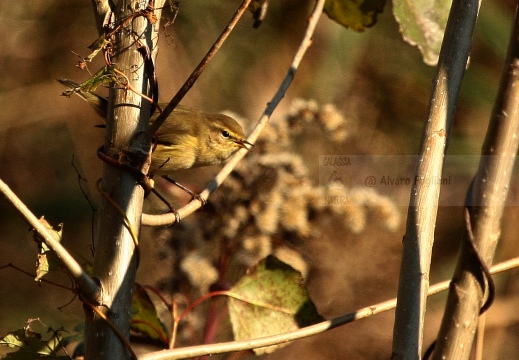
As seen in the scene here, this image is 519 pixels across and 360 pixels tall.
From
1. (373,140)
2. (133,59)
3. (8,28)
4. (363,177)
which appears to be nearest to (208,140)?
(363,177)

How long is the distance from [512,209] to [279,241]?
1.69 metres

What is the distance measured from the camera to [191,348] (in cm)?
117

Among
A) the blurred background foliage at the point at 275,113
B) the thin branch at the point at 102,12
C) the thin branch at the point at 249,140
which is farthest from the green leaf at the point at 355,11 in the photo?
the blurred background foliage at the point at 275,113

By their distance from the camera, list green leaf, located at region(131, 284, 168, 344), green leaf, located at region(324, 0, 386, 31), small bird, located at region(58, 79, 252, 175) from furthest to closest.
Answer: small bird, located at region(58, 79, 252, 175) → green leaf, located at region(324, 0, 386, 31) → green leaf, located at region(131, 284, 168, 344)

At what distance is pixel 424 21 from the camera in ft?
5.36

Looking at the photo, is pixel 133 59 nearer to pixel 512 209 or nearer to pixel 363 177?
pixel 363 177

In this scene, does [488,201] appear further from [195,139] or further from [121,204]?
[195,139]

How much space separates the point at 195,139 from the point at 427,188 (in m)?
1.47

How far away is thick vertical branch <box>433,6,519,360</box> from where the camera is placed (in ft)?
4.38

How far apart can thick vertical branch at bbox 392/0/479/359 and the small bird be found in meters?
1.34

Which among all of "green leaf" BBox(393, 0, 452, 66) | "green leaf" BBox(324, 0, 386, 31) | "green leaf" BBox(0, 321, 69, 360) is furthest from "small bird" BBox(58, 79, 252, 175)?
"green leaf" BBox(0, 321, 69, 360)

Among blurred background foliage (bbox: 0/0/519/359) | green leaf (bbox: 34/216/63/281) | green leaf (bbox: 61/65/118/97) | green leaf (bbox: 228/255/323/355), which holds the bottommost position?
blurred background foliage (bbox: 0/0/519/359)

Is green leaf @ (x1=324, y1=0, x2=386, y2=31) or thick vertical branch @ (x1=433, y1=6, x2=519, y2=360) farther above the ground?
green leaf @ (x1=324, y1=0, x2=386, y2=31)

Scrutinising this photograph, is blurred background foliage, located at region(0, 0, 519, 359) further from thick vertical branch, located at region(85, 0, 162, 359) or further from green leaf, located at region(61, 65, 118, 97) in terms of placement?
green leaf, located at region(61, 65, 118, 97)
